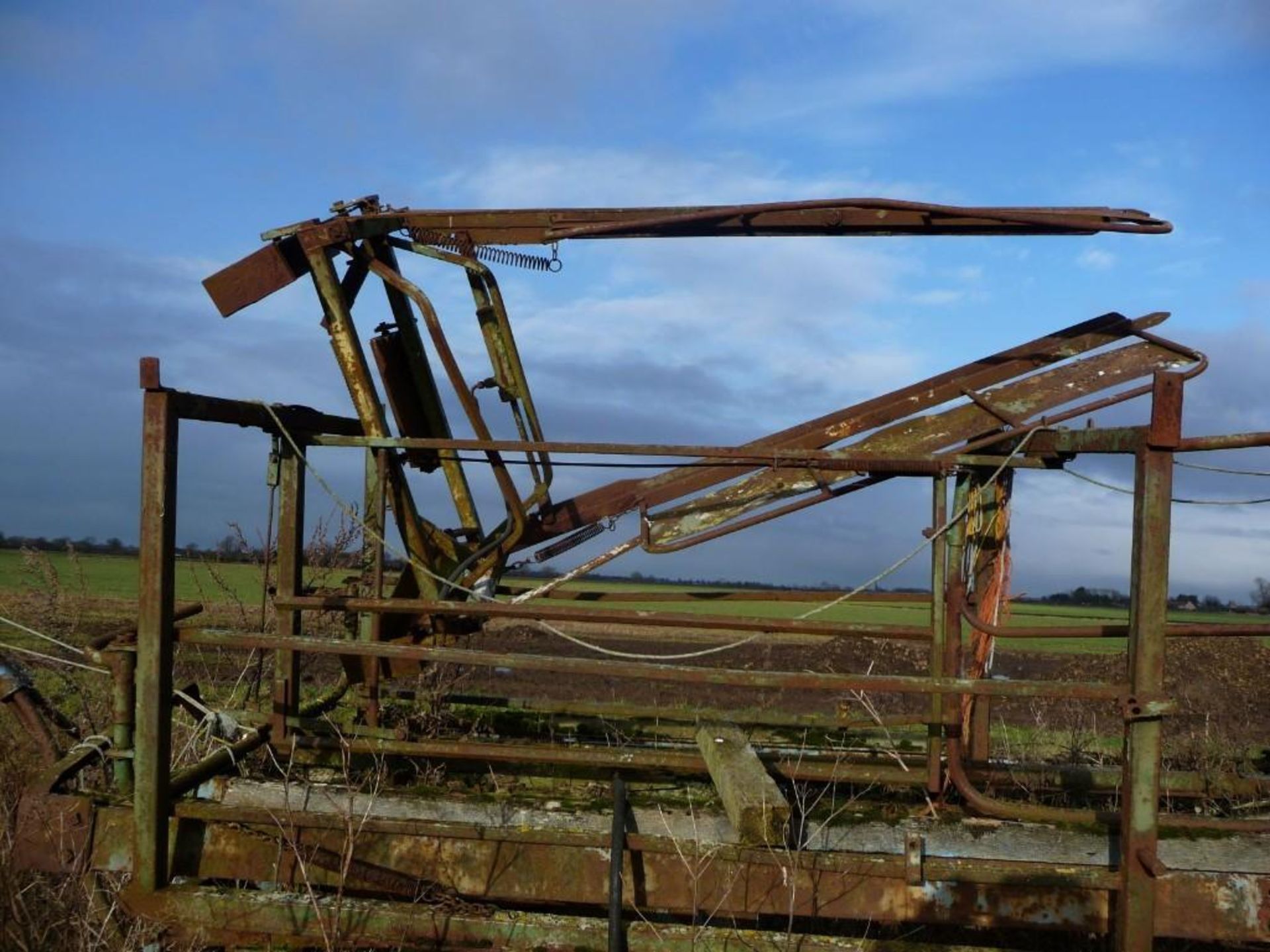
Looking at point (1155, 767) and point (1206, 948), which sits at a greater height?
point (1155, 767)

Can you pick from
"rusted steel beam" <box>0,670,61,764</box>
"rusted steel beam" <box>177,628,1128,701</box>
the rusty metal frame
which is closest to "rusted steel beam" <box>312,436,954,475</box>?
the rusty metal frame

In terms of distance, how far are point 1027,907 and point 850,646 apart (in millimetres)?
19217

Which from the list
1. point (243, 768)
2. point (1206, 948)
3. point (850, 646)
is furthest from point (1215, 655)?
point (243, 768)

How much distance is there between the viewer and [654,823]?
15.4 ft

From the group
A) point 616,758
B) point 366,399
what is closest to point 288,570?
point 366,399

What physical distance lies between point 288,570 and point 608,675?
5.80ft

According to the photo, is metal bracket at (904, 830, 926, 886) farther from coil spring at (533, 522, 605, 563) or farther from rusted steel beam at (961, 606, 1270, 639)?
coil spring at (533, 522, 605, 563)

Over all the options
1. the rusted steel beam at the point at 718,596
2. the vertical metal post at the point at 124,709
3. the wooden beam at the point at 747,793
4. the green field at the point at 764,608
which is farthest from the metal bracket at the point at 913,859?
the green field at the point at 764,608

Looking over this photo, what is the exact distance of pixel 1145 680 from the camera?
395cm

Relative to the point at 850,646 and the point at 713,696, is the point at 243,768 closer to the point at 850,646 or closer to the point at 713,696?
the point at 713,696

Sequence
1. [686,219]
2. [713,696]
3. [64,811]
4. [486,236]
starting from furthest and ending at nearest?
[713,696] → [486,236] → [686,219] → [64,811]

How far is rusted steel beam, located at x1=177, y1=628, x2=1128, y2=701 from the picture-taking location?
4.04 meters

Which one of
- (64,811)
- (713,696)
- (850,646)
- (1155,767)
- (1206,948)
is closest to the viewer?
(1155,767)

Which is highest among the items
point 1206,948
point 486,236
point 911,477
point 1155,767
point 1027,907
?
point 486,236
